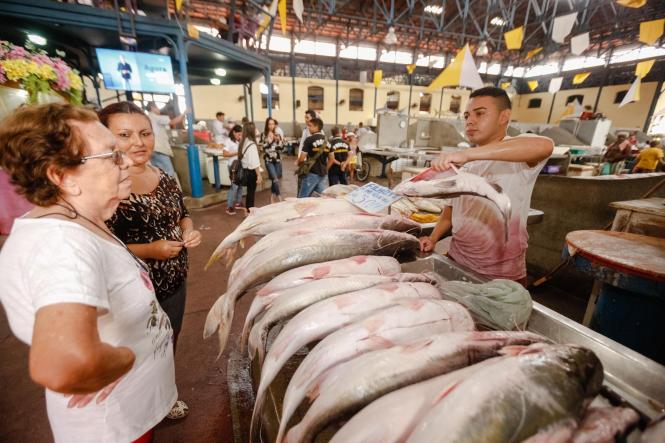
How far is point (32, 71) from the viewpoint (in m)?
3.37

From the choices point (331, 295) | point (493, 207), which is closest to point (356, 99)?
point (493, 207)

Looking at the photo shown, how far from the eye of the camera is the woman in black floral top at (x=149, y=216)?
1715mm

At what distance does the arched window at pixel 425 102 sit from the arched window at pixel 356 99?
5990 millimetres

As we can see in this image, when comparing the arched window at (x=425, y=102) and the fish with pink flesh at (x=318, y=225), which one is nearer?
the fish with pink flesh at (x=318, y=225)

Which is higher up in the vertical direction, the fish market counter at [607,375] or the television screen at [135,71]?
the television screen at [135,71]

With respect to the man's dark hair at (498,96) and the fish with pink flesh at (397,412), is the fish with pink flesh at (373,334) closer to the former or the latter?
the fish with pink flesh at (397,412)

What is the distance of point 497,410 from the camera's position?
25.5 inches

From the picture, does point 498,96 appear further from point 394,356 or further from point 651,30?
point 651,30

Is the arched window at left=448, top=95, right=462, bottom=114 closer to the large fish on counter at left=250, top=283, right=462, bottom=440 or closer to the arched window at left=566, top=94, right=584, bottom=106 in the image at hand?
the arched window at left=566, top=94, right=584, bottom=106

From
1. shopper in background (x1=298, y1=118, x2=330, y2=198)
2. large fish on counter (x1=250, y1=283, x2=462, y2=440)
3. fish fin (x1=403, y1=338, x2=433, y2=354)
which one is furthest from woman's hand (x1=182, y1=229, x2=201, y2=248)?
shopper in background (x1=298, y1=118, x2=330, y2=198)

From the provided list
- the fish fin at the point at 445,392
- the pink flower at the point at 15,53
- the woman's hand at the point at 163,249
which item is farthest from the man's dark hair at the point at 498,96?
the pink flower at the point at 15,53

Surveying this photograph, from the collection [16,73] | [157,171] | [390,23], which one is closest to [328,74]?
[390,23]

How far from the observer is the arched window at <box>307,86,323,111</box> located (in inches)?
928

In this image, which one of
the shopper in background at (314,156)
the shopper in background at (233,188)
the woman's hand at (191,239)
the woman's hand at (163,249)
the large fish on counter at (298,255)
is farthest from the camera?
the shopper in background at (233,188)
